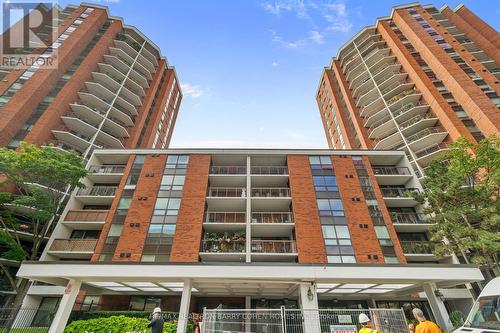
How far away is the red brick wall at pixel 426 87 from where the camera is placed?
2827 centimetres

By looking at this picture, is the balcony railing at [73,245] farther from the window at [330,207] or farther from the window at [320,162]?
the window at [320,162]

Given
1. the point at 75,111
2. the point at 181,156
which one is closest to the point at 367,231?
the point at 181,156

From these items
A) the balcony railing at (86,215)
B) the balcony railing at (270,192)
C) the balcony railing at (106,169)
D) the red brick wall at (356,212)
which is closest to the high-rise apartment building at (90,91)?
the balcony railing at (106,169)

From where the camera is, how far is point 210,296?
2173cm

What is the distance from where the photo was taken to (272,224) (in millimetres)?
20766

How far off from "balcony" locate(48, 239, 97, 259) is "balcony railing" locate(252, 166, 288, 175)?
15388mm

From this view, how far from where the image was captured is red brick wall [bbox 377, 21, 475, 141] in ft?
92.7

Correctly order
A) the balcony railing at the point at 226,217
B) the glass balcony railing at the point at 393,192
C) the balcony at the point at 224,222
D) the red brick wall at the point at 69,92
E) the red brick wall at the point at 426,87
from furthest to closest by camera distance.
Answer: the red brick wall at the point at 426,87 < the red brick wall at the point at 69,92 < the glass balcony railing at the point at 393,192 < the balcony railing at the point at 226,217 < the balcony at the point at 224,222

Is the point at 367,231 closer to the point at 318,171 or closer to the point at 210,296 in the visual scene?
the point at 318,171

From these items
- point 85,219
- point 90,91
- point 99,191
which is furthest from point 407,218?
point 90,91

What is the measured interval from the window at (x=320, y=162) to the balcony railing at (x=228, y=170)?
673 cm

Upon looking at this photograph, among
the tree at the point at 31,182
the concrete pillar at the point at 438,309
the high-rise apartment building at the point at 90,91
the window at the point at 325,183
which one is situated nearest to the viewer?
the concrete pillar at the point at 438,309

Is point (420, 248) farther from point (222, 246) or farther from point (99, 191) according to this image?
point (99, 191)

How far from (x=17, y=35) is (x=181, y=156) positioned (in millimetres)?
34862
